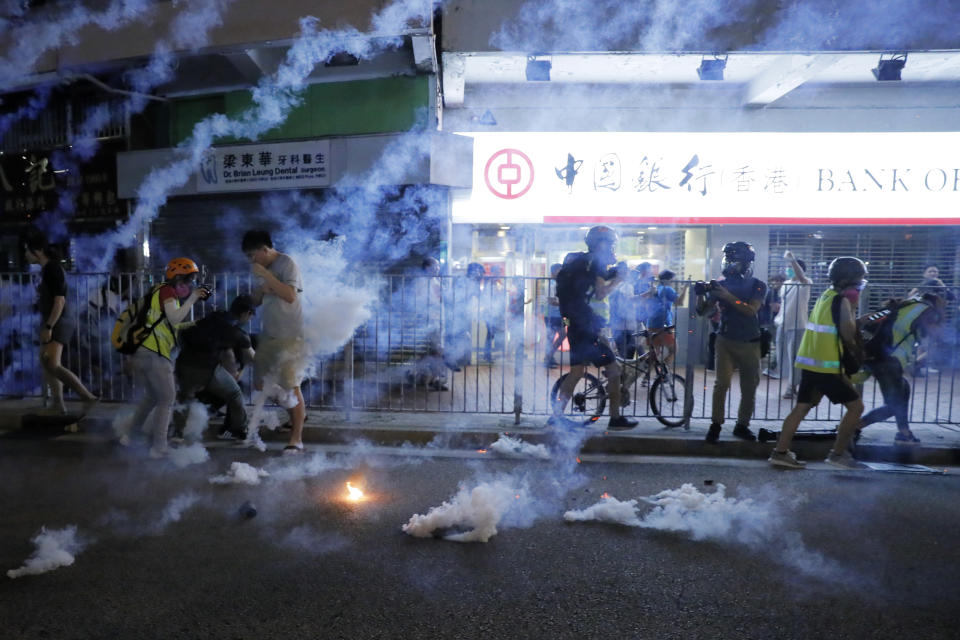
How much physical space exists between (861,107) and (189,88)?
11.3 metres

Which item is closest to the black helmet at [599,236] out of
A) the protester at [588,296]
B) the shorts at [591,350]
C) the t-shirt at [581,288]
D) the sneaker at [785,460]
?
the protester at [588,296]

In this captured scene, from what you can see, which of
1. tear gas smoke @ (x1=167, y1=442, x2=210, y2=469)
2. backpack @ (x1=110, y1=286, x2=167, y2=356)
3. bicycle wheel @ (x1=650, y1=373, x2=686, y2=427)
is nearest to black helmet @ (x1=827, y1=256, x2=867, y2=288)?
bicycle wheel @ (x1=650, y1=373, x2=686, y2=427)

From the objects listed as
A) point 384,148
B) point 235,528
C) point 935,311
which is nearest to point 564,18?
point 384,148

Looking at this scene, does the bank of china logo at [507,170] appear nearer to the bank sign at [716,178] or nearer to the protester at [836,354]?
the bank sign at [716,178]

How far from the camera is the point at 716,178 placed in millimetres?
10680

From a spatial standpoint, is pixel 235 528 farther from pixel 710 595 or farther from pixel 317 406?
pixel 317 406

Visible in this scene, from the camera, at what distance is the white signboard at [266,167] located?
9.91 m

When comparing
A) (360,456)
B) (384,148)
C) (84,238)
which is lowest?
(360,456)

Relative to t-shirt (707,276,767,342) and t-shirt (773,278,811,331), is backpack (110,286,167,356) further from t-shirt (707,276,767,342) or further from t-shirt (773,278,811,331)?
t-shirt (773,278,811,331)

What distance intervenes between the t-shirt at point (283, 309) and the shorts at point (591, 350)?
103 inches

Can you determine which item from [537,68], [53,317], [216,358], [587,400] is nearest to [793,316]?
[587,400]

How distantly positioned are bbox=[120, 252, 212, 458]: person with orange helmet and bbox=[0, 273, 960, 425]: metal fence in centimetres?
156

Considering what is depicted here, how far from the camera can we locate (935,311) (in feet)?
19.1

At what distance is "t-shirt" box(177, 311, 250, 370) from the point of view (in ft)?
19.2
